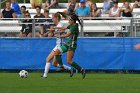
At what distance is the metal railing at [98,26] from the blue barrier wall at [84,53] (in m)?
0.47

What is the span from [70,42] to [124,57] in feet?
13.9

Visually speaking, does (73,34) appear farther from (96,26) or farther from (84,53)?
(96,26)

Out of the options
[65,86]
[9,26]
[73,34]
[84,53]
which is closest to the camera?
[65,86]

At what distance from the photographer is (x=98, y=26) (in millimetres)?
24250

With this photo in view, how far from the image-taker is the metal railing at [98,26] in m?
23.7

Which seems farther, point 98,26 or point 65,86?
point 98,26

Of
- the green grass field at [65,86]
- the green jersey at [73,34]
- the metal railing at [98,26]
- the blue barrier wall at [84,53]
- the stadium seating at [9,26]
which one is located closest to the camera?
the green grass field at [65,86]

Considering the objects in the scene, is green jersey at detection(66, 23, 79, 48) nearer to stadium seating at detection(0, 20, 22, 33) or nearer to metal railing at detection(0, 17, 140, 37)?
metal railing at detection(0, 17, 140, 37)

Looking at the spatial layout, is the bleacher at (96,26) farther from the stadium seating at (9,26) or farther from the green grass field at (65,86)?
the green grass field at (65,86)

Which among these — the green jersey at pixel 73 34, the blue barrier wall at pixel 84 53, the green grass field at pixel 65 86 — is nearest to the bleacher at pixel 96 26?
the blue barrier wall at pixel 84 53

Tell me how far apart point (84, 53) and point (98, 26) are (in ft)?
4.41

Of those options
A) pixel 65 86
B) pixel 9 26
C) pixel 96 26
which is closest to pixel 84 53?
pixel 96 26

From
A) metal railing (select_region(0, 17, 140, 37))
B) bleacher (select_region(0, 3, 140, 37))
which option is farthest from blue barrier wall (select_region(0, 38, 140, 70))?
bleacher (select_region(0, 3, 140, 37))

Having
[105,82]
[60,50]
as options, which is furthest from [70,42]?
[105,82]
